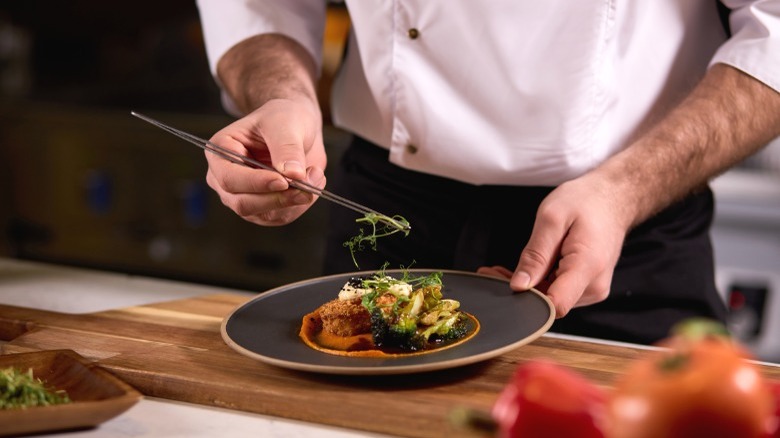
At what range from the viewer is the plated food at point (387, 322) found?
3.84 ft

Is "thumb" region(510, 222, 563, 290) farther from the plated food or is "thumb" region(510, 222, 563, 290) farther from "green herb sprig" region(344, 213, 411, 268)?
"green herb sprig" region(344, 213, 411, 268)

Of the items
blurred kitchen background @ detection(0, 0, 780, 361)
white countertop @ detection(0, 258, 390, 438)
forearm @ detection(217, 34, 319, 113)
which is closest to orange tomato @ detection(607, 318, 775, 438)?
white countertop @ detection(0, 258, 390, 438)

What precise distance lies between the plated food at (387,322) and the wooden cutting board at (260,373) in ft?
0.17

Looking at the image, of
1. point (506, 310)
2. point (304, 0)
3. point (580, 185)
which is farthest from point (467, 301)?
point (304, 0)

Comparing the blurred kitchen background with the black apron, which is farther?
the blurred kitchen background

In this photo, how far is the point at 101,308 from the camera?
5.11 ft

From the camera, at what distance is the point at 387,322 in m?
1.18

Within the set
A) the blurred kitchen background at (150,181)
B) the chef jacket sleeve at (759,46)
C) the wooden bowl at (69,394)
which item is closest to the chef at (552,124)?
the chef jacket sleeve at (759,46)

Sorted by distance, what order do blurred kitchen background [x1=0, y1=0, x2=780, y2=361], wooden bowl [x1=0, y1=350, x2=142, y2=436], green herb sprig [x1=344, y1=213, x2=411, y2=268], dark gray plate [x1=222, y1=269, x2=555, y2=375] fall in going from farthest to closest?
blurred kitchen background [x1=0, y1=0, x2=780, y2=361], green herb sprig [x1=344, y1=213, x2=411, y2=268], dark gray plate [x1=222, y1=269, x2=555, y2=375], wooden bowl [x1=0, y1=350, x2=142, y2=436]

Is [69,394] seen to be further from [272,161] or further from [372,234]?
[372,234]

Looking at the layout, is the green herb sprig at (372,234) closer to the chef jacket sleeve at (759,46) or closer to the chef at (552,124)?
the chef at (552,124)

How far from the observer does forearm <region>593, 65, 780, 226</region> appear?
1450 mm

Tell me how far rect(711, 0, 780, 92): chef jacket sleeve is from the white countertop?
2.93 ft

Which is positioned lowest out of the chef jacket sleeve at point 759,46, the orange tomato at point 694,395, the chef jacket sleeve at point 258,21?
the orange tomato at point 694,395
